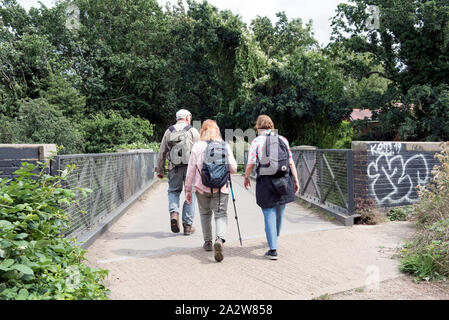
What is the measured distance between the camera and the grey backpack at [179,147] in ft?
20.1

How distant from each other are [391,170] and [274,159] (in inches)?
158

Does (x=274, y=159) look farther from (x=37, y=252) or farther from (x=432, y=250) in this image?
(x=37, y=252)

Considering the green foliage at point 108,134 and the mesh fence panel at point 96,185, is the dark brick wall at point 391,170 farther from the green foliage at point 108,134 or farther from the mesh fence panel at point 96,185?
the green foliage at point 108,134

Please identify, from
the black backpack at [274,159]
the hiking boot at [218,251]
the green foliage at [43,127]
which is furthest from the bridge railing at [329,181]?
the green foliage at [43,127]

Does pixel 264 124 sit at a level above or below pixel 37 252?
above

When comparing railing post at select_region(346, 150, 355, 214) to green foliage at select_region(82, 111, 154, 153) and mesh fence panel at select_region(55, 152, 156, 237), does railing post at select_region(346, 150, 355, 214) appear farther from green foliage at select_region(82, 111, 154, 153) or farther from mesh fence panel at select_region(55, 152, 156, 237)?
green foliage at select_region(82, 111, 154, 153)

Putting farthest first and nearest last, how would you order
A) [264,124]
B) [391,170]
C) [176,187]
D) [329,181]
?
[329,181]
[391,170]
[176,187]
[264,124]

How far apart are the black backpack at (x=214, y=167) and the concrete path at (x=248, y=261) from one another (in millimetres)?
1009

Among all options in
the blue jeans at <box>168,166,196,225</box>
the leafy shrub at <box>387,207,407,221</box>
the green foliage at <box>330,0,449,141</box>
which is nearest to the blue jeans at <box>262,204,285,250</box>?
the blue jeans at <box>168,166,196,225</box>

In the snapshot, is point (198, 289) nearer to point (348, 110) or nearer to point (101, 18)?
point (348, 110)

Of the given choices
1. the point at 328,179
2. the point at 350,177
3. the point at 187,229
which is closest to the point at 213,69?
the point at 328,179

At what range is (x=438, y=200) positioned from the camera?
18.9 ft

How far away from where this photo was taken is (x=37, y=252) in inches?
128
